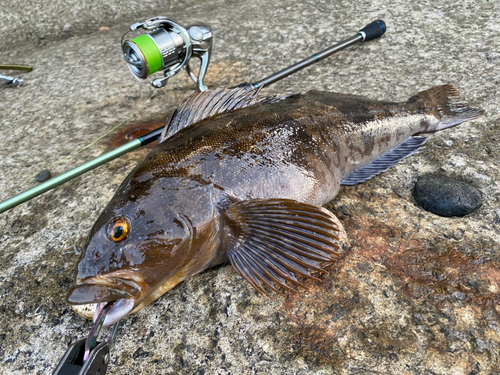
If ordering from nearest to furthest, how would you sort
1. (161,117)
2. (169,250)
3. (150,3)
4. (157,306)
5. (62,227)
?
1. (169,250)
2. (157,306)
3. (62,227)
4. (161,117)
5. (150,3)

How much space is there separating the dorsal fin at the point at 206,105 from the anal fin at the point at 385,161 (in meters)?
0.77

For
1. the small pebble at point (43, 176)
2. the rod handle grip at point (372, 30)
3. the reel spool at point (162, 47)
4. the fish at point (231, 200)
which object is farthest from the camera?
the rod handle grip at point (372, 30)

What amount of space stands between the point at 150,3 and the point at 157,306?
549 cm

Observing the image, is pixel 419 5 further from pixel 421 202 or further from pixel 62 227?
pixel 62 227

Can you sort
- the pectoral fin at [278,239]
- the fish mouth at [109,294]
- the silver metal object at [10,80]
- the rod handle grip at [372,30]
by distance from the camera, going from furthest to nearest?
the silver metal object at [10,80] < the rod handle grip at [372,30] < the pectoral fin at [278,239] < the fish mouth at [109,294]

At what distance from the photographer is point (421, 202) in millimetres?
2361

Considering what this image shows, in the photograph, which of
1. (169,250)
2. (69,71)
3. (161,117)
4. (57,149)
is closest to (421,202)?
(169,250)

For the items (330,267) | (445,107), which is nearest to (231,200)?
(330,267)

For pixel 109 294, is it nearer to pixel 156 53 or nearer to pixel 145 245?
pixel 145 245

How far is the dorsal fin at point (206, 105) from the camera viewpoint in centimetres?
222

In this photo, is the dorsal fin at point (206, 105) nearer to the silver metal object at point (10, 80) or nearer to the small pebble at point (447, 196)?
the small pebble at point (447, 196)

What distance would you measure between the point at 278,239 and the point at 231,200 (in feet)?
1.01

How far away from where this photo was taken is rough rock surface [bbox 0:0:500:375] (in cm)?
176

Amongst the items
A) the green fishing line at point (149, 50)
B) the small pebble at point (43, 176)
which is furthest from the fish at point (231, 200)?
the small pebble at point (43, 176)
